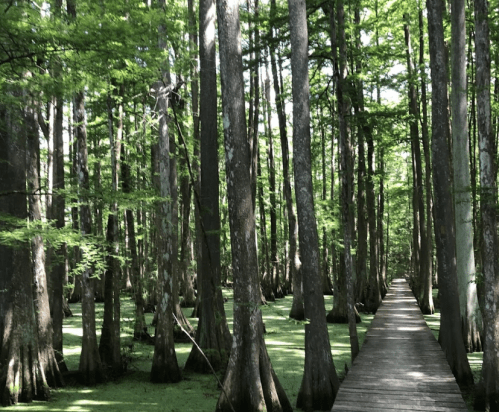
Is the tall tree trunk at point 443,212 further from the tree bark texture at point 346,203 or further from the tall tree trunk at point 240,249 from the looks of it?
the tall tree trunk at point 240,249

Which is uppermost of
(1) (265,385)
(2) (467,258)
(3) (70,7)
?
(3) (70,7)

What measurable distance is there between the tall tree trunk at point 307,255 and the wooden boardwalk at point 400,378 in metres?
0.34

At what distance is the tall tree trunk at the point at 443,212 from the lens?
25.5 feet

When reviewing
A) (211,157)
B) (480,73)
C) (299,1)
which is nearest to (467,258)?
(480,73)

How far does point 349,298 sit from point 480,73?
4396mm

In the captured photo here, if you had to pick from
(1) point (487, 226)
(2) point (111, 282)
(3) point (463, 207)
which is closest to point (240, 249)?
(1) point (487, 226)

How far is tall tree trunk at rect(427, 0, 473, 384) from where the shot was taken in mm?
7762

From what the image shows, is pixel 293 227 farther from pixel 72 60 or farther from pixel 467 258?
pixel 72 60

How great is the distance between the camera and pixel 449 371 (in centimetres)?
727

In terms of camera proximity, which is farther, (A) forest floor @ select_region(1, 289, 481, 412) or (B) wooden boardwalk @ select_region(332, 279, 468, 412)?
(A) forest floor @ select_region(1, 289, 481, 412)

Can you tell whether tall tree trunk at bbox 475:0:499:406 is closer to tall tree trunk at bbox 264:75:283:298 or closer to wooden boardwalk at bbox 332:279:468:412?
wooden boardwalk at bbox 332:279:468:412

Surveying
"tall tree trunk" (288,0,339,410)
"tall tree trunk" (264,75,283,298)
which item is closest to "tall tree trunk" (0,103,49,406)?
"tall tree trunk" (288,0,339,410)

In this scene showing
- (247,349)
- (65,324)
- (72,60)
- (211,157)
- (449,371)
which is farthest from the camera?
(65,324)

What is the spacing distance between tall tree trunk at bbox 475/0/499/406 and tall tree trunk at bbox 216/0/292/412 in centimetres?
263
